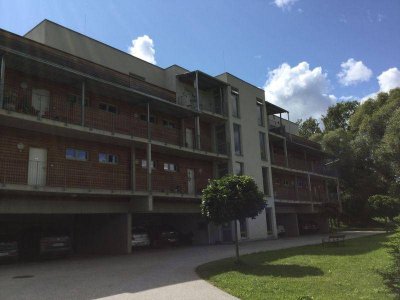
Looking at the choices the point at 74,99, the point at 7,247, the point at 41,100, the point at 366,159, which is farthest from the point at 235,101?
the point at 366,159

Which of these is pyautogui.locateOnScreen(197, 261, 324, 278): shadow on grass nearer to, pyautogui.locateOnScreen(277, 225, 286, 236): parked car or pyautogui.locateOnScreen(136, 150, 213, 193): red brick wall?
pyautogui.locateOnScreen(136, 150, 213, 193): red brick wall

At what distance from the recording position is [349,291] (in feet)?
30.8

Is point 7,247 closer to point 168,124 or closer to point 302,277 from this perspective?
point 302,277

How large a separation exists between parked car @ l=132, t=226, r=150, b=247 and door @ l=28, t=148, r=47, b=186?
7132 millimetres

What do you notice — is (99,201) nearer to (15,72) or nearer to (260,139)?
(15,72)

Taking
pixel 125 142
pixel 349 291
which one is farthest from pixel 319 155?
pixel 349 291

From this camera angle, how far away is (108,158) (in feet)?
73.2

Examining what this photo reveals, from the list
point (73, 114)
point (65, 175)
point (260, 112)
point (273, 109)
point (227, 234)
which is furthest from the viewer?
point (273, 109)

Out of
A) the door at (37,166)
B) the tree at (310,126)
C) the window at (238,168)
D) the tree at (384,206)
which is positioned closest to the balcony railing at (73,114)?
the door at (37,166)

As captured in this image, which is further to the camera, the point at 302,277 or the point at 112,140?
the point at 112,140

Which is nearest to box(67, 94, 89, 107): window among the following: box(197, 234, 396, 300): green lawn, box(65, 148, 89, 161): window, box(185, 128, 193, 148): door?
box(65, 148, 89, 161): window

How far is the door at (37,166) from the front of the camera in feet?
59.9

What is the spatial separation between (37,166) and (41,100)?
3282mm

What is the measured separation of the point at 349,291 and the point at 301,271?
3.25m
